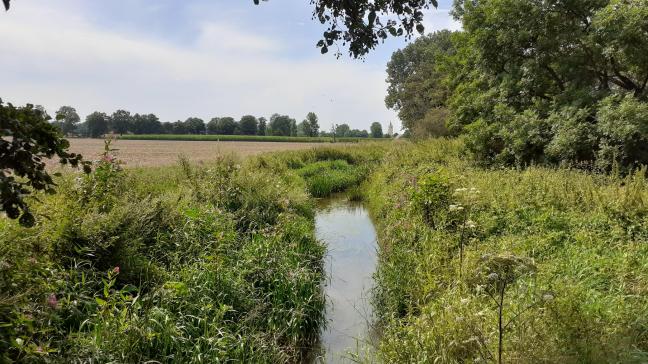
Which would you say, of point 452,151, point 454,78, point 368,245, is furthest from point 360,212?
point 454,78

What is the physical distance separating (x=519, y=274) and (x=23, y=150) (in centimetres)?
388

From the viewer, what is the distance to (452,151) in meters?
17.6

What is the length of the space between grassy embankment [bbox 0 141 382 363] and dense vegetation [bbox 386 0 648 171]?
7.47 metres

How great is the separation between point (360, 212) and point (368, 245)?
4.19 meters

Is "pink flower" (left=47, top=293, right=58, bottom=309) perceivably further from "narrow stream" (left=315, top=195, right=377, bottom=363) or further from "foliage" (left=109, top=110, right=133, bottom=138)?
"foliage" (left=109, top=110, right=133, bottom=138)

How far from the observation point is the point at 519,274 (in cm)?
366

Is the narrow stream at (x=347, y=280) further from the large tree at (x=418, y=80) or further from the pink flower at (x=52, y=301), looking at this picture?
the large tree at (x=418, y=80)

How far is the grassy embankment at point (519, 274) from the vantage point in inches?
131

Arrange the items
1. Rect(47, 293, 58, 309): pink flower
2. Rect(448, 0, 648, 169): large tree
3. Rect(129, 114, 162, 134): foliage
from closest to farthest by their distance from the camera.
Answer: Rect(47, 293, 58, 309): pink flower, Rect(448, 0, 648, 169): large tree, Rect(129, 114, 162, 134): foliage

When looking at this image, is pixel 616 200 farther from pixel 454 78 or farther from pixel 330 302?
pixel 454 78

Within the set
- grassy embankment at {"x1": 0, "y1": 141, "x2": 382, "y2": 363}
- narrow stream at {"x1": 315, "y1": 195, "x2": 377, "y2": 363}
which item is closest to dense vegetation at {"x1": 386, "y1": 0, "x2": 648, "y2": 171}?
narrow stream at {"x1": 315, "y1": 195, "x2": 377, "y2": 363}

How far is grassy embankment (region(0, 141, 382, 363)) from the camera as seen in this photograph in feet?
10.9

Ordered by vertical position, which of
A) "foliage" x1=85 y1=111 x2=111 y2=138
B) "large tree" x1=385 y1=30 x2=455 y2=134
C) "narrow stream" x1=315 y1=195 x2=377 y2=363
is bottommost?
"narrow stream" x1=315 y1=195 x2=377 y2=363

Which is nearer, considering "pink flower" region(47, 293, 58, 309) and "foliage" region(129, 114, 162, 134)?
"pink flower" region(47, 293, 58, 309)
